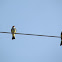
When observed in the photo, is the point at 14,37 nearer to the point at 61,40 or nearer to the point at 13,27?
the point at 13,27

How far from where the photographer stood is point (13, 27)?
58.8 feet

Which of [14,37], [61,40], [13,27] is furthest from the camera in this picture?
[13,27]

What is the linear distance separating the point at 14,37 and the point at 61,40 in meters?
3.98

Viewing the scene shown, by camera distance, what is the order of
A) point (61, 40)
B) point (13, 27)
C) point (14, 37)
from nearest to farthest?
point (61, 40)
point (14, 37)
point (13, 27)

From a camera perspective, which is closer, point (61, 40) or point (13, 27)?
point (61, 40)

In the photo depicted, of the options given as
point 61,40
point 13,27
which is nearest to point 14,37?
point 13,27

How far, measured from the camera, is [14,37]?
16844 mm

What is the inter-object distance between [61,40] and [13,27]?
15.9 feet

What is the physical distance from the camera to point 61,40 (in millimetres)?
14812

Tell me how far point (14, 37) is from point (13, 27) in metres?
1.36

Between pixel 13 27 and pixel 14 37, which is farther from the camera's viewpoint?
pixel 13 27
